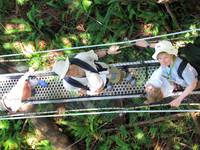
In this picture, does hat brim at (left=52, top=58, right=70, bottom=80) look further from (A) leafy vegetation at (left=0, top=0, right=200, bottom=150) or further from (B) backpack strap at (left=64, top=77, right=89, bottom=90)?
(A) leafy vegetation at (left=0, top=0, right=200, bottom=150)

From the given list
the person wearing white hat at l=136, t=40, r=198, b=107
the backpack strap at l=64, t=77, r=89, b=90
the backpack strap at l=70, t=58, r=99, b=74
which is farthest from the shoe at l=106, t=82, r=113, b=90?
the person wearing white hat at l=136, t=40, r=198, b=107

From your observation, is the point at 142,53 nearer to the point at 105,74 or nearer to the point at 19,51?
the point at 105,74

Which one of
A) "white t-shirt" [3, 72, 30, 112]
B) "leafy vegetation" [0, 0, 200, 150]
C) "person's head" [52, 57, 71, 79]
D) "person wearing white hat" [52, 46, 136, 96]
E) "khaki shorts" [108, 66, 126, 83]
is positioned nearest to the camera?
"person's head" [52, 57, 71, 79]

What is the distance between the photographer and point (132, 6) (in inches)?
292

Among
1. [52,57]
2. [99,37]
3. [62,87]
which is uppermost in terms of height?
[99,37]

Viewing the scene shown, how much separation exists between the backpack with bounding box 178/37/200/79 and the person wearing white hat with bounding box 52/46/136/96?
1.05 meters

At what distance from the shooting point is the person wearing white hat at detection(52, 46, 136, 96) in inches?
221

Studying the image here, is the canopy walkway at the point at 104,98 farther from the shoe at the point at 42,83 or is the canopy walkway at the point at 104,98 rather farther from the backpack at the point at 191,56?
the backpack at the point at 191,56

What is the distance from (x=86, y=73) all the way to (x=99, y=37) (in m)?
2.13

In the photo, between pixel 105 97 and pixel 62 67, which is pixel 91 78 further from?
pixel 105 97

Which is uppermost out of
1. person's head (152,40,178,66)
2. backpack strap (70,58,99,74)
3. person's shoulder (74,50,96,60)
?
person's shoulder (74,50,96,60)

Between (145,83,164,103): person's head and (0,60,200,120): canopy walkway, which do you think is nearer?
(145,83,164,103): person's head

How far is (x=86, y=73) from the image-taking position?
5.70 m

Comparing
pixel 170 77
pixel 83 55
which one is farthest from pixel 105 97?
pixel 170 77
